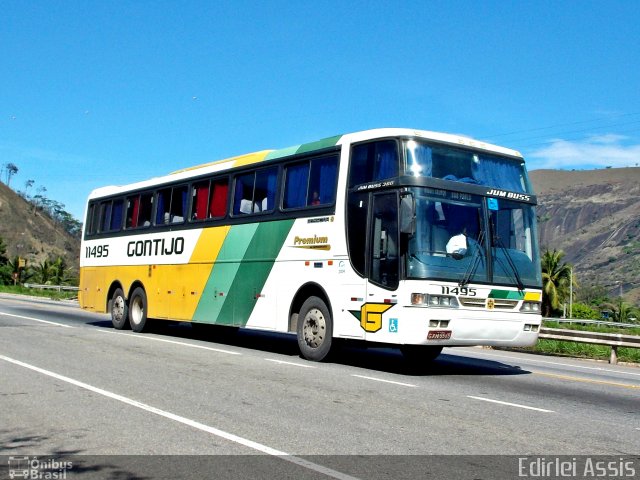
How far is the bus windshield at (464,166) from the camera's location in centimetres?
1198

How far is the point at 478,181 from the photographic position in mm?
12477

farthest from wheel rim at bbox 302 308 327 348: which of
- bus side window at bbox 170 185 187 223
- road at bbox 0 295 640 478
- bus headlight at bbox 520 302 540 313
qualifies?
bus side window at bbox 170 185 187 223

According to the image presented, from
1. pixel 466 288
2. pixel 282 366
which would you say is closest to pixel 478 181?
pixel 466 288

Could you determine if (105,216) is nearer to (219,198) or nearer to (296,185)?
(219,198)

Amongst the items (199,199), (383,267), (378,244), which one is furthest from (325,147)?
(199,199)

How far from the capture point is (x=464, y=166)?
41.0ft

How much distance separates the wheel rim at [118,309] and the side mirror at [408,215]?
37.5ft

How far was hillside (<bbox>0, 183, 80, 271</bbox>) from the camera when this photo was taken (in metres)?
162

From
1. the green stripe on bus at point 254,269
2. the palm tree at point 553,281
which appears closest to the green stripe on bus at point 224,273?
the green stripe on bus at point 254,269

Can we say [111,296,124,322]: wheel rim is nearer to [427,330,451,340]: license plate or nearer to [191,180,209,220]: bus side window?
[191,180,209,220]: bus side window

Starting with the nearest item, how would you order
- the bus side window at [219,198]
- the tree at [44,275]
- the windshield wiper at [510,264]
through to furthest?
the windshield wiper at [510,264] → the bus side window at [219,198] → the tree at [44,275]

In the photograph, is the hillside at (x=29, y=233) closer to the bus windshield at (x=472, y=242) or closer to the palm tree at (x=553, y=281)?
the palm tree at (x=553, y=281)

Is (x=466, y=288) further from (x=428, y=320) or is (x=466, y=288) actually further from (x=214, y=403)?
(x=214, y=403)

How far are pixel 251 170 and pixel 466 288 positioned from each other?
586 cm
